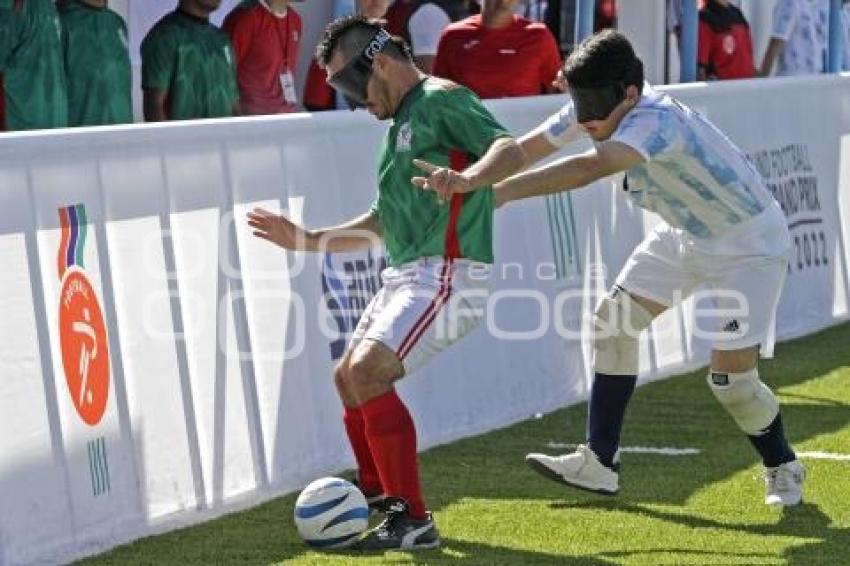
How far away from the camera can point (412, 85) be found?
25.0ft

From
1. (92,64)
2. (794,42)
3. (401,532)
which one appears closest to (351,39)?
(401,532)

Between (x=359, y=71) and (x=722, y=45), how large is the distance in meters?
8.86

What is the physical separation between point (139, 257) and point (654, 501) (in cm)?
236

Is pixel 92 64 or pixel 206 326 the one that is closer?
pixel 206 326

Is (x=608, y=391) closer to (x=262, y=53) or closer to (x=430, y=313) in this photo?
(x=430, y=313)

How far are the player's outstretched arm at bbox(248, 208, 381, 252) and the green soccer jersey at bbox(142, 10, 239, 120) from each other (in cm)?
290

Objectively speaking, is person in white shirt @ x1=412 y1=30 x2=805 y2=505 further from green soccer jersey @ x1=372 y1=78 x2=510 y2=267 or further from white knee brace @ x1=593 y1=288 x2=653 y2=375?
green soccer jersey @ x1=372 y1=78 x2=510 y2=267

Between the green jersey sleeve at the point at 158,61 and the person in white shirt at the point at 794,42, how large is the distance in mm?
7248

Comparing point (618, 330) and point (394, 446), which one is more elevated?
point (618, 330)

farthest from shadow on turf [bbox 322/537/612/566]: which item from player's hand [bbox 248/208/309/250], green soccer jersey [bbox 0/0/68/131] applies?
green soccer jersey [bbox 0/0/68/131]

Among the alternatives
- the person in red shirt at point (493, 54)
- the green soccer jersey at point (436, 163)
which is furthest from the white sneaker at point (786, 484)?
the person in red shirt at point (493, 54)

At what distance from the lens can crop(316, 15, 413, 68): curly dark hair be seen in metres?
7.50

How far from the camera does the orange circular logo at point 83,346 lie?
24.5 ft

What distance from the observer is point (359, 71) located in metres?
7.53
